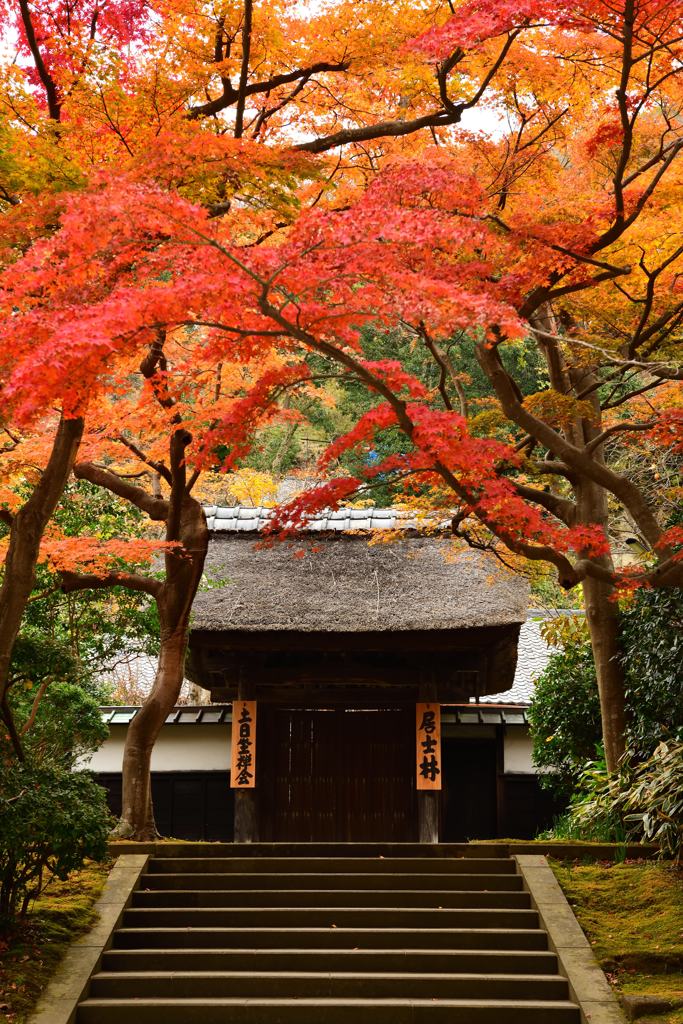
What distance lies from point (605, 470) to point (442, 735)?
269 inches

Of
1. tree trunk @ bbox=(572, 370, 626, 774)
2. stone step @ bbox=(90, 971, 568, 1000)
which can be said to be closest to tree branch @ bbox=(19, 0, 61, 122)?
tree trunk @ bbox=(572, 370, 626, 774)

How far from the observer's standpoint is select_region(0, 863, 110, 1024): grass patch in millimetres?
6742

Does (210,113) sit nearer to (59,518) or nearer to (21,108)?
(21,108)

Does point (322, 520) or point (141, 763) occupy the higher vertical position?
point (322, 520)

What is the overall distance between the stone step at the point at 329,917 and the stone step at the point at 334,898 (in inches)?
5.7

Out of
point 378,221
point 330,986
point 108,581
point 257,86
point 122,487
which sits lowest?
point 330,986

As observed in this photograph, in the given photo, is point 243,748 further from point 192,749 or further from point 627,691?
point 627,691

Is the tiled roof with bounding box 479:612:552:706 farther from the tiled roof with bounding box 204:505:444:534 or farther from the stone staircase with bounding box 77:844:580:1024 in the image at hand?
the stone staircase with bounding box 77:844:580:1024

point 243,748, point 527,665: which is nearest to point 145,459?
point 243,748

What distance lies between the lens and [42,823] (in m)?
6.95

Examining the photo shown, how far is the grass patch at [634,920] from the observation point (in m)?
7.09

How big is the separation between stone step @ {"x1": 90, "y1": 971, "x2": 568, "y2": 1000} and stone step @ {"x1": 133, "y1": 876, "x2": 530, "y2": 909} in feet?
3.68

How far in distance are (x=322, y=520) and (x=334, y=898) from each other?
7.01m

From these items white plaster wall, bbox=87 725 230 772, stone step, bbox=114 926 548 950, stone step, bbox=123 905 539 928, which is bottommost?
stone step, bbox=114 926 548 950
